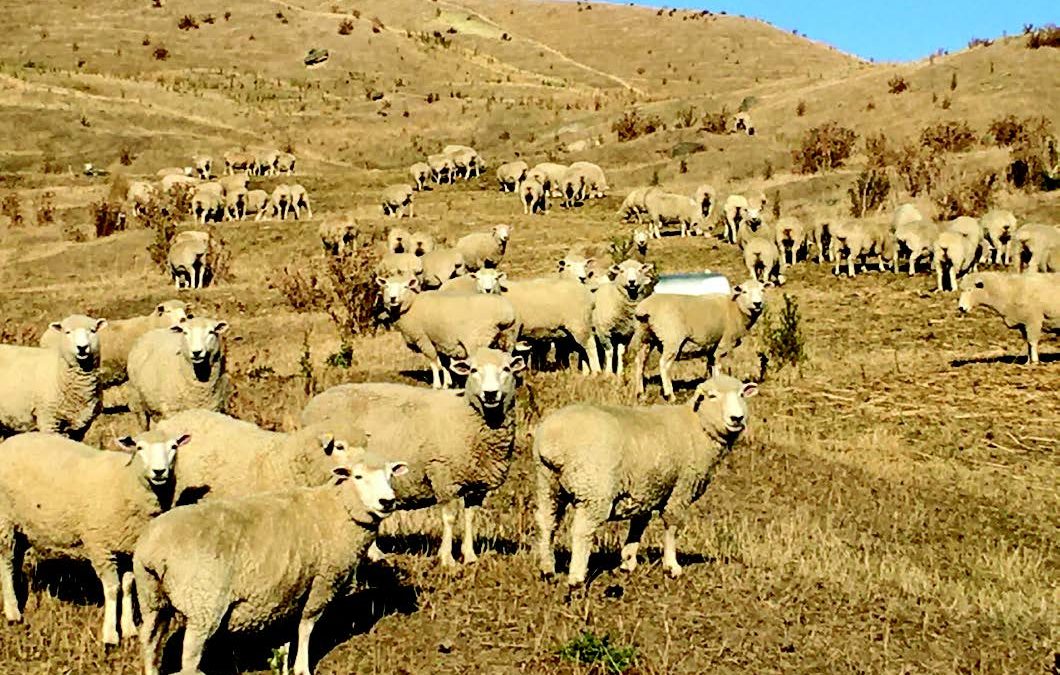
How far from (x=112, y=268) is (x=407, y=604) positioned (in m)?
25.6

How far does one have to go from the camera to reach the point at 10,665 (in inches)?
295

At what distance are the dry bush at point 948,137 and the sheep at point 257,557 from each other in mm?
35279

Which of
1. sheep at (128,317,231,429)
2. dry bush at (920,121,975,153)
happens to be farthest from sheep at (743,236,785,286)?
sheep at (128,317,231,429)

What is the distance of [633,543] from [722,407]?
1.31 m

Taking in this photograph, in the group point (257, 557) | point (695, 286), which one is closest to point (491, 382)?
point (257, 557)

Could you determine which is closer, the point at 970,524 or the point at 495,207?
the point at 970,524

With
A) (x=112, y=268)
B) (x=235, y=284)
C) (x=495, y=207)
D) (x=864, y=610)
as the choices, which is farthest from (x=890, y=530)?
(x=495, y=207)

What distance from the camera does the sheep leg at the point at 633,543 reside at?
9273 millimetres

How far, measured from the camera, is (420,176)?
149ft

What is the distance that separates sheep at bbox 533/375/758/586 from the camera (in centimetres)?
870

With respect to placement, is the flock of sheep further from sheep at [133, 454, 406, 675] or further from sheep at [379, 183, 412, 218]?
sheep at [379, 183, 412, 218]

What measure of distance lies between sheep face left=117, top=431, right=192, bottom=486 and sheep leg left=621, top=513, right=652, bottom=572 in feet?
11.7

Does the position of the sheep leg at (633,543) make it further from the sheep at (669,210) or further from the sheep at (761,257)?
the sheep at (669,210)

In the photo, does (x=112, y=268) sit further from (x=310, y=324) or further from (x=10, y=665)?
(x=10, y=665)
